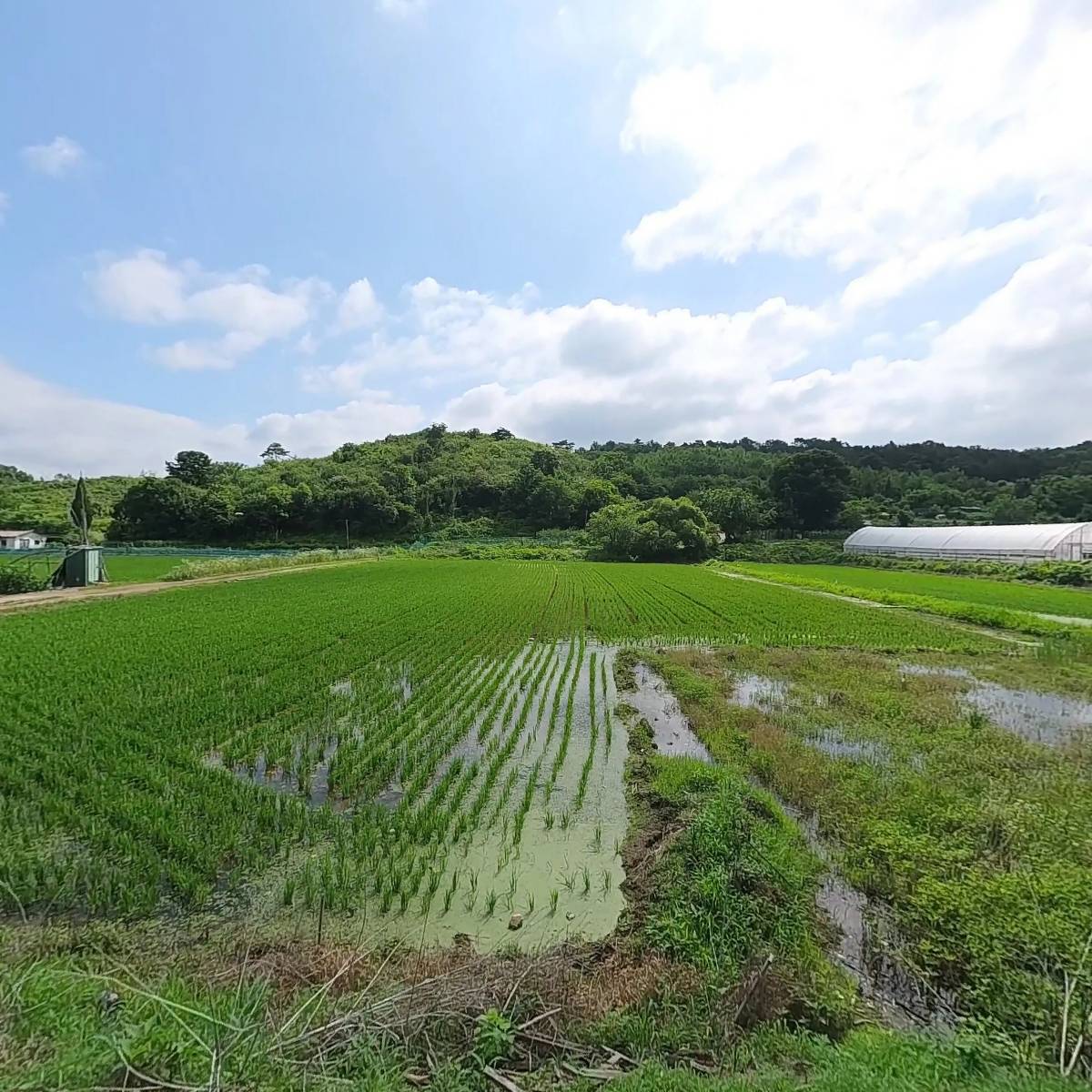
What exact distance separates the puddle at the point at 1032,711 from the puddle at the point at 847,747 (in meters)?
2.24

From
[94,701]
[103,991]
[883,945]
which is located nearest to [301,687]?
[94,701]

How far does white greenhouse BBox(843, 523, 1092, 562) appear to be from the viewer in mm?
33281

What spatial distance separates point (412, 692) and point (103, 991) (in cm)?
719

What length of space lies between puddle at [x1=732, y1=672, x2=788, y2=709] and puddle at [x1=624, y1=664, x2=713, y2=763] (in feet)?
3.85

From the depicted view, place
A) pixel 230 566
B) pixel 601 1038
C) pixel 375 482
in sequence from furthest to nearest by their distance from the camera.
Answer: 1. pixel 375 482
2. pixel 230 566
3. pixel 601 1038

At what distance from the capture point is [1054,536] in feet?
111

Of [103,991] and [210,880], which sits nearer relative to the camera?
[103,991]

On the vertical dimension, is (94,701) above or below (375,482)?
below

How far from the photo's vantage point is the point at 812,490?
6438cm

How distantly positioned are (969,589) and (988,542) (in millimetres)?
15629

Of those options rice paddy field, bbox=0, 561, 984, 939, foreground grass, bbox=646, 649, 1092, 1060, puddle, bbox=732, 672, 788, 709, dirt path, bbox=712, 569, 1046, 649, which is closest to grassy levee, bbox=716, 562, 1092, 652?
dirt path, bbox=712, 569, 1046, 649

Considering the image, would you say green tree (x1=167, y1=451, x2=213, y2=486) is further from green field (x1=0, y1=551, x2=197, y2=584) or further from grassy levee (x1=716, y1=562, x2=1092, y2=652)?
grassy levee (x1=716, y1=562, x2=1092, y2=652)

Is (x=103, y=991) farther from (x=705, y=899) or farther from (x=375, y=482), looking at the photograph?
(x=375, y=482)

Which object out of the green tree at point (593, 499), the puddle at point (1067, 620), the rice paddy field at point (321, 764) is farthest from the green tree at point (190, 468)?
the puddle at point (1067, 620)
